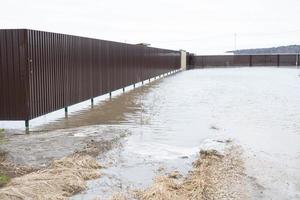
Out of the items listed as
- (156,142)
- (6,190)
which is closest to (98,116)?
(156,142)

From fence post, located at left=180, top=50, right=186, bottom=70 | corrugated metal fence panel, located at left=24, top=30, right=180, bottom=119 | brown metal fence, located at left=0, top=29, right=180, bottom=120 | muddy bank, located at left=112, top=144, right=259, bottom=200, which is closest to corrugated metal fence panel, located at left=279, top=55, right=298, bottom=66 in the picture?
fence post, located at left=180, top=50, right=186, bottom=70

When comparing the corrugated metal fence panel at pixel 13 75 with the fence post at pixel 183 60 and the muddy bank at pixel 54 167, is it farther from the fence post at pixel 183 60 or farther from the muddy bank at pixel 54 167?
the fence post at pixel 183 60

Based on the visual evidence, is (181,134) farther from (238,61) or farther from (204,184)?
(238,61)

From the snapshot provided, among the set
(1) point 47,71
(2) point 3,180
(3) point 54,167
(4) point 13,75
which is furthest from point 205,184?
(1) point 47,71

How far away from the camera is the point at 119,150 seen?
25.4 feet

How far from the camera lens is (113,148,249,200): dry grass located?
5.37m

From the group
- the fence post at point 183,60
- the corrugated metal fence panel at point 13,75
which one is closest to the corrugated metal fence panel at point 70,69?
the corrugated metal fence panel at point 13,75

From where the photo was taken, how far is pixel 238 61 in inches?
2470

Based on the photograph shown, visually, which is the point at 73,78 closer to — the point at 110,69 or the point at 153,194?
the point at 110,69

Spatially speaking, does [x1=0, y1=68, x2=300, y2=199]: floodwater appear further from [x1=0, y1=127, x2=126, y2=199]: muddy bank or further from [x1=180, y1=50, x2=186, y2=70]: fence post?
[x1=180, y1=50, x2=186, y2=70]: fence post

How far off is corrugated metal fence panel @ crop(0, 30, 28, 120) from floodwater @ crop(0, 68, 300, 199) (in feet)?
2.34

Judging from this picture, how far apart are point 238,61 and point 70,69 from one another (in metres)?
52.4

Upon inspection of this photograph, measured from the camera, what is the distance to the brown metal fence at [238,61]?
59969 mm

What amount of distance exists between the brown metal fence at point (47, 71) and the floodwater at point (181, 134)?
1.92 feet
